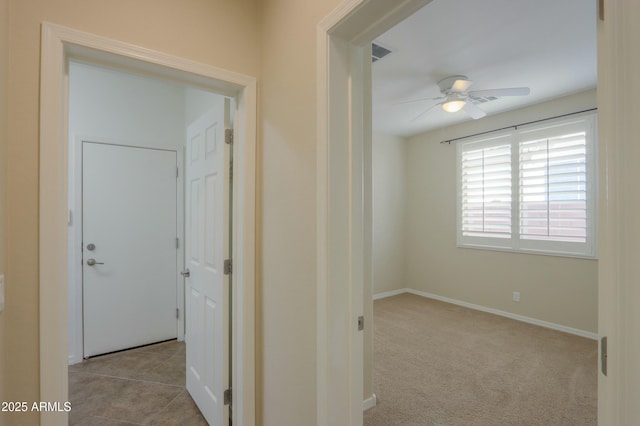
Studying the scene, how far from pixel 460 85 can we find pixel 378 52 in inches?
38.4

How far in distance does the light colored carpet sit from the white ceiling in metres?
2.73

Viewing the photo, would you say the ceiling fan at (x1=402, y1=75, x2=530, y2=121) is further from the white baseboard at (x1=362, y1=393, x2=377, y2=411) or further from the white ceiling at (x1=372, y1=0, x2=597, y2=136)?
the white baseboard at (x1=362, y1=393, x2=377, y2=411)

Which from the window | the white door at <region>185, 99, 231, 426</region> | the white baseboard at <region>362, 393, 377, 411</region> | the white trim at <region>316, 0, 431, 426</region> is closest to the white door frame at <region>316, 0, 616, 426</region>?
the white trim at <region>316, 0, 431, 426</region>

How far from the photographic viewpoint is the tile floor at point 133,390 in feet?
6.80

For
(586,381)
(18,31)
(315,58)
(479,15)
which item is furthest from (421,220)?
(18,31)

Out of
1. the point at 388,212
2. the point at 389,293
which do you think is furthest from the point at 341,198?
the point at 389,293

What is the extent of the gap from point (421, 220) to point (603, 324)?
4712 millimetres

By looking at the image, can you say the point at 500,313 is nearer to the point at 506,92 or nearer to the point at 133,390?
the point at 506,92

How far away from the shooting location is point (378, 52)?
2.50 meters

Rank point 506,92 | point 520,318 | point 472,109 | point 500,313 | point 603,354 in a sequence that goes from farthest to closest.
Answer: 1. point 500,313
2. point 520,318
3. point 472,109
4. point 506,92
5. point 603,354

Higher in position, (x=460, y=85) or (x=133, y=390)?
(x=460, y=85)

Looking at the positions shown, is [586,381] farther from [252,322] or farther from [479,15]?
[479,15]

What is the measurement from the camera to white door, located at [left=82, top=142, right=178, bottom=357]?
114 inches

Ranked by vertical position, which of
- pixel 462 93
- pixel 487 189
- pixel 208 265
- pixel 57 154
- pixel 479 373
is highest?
pixel 462 93
